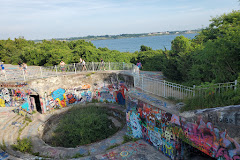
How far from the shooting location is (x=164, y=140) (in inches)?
365

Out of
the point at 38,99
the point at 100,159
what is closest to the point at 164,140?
the point at 100,159

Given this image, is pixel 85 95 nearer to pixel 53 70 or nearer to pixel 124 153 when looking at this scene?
pixel 53 70

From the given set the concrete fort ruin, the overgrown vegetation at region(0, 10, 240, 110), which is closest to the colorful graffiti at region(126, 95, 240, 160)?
the concrete fort ruin

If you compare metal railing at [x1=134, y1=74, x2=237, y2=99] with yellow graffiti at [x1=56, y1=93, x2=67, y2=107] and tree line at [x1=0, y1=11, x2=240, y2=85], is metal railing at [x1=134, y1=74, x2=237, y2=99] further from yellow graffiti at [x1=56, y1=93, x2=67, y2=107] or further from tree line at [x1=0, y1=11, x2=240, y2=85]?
yellow graffiti at [x1=56, y1=93, x2=67, y2=107]

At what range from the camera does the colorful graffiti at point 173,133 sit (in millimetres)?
6462

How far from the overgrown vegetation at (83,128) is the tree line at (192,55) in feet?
23.2

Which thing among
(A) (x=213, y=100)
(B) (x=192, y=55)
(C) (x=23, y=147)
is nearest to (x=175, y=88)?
(A) (x=213, y=100)

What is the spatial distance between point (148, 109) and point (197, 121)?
3.15 metres

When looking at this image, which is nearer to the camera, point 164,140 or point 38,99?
point 164,140

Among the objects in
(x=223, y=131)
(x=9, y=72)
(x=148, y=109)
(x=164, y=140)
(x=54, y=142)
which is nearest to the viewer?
(x=223, y=131)

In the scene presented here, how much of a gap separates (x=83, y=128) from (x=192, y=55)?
11138mm

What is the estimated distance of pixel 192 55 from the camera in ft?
53.5

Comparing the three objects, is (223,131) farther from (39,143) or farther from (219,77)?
(39,143)

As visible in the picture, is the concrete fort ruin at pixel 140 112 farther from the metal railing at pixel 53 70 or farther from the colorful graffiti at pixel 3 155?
the metal railing at pixel 53 70
